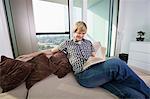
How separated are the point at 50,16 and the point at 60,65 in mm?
1919

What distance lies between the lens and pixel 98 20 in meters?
3.70

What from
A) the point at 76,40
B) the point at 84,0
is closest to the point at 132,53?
the point at 84,0

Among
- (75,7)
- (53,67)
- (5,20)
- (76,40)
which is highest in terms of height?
(75,7)

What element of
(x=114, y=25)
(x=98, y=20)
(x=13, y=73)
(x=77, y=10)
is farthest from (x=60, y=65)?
(x=114, y=25)

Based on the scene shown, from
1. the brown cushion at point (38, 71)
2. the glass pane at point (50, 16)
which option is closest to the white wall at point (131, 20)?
the glass pane at point (50, 16)

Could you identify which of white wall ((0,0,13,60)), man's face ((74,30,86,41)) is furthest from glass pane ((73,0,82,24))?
man's face ((74,30,86,41))

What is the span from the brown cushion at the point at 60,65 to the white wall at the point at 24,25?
4.34 feet

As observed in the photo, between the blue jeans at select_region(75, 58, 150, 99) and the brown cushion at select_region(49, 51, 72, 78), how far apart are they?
22cm

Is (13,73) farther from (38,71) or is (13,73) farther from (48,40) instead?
(48,40)

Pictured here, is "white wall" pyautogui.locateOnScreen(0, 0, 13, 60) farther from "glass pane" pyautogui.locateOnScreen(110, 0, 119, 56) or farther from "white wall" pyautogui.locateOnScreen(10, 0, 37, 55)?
"glass pane" pyautogui.locateOnScreen(110, 0, 119, 56)

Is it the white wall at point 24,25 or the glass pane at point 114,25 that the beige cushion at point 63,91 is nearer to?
the white wall at point 24,25

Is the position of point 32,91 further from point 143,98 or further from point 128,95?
point 143,98

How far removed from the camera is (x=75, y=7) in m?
3.16

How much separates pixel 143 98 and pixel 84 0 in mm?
2683
